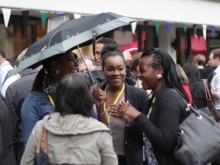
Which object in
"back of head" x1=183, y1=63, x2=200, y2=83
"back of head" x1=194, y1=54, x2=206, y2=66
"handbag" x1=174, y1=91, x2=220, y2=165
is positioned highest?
"handbag" x1=174, y1=91, x2=220, y2=165

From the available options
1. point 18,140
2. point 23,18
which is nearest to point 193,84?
point 18,140

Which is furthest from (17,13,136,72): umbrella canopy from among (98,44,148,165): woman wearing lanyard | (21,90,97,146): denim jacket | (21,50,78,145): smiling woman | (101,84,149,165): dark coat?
(101,84,149,165): dark coat

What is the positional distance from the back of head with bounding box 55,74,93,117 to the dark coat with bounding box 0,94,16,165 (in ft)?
3.45

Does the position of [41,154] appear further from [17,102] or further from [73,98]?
[17,102]

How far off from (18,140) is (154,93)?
168 cm

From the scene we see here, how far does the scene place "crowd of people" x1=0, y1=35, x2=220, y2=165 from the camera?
114 inches

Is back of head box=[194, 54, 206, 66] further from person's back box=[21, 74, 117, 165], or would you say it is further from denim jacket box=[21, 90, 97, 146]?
person's back box=[21, 74, 117, 165]

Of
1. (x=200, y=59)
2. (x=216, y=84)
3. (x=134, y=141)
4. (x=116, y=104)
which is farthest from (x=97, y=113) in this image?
(x=200, y=59)

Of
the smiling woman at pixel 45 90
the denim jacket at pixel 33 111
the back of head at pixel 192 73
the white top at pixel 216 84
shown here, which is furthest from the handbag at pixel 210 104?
the denim jacket at pixel 33 111

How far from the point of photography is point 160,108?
355 centimetres

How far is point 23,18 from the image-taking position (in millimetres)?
10391

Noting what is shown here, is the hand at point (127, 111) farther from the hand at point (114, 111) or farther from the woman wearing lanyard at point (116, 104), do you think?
the woman wearing lanyard at point (116, 104)

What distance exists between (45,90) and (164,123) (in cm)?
97

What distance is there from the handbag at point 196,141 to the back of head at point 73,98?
34.2 inches
